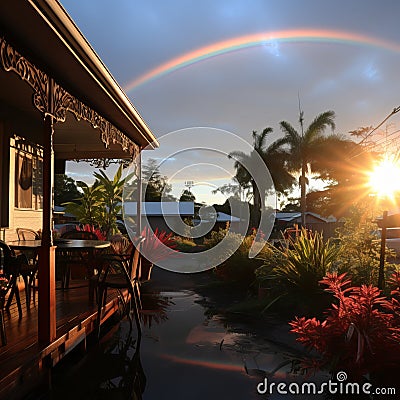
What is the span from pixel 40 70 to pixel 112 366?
2982 mm

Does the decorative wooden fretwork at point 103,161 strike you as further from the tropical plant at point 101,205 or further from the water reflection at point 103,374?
the water reflection at point 103,374

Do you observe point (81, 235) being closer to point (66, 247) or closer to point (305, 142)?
point (66, 247)

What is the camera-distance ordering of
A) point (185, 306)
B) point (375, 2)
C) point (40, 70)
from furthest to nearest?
1. point (375, 2)
2. point (185, 306)
3. point (40, 70)

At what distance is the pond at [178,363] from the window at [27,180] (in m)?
3.41

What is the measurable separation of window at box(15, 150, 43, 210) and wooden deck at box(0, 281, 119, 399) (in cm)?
259

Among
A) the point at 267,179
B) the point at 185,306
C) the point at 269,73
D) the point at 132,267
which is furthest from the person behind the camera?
the point at 267,179

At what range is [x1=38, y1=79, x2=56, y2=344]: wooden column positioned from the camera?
3447 millimetres

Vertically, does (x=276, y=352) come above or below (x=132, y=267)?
below

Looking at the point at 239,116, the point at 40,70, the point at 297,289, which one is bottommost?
the point at 297,289

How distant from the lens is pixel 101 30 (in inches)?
477

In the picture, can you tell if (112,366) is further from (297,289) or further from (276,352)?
(297,289)

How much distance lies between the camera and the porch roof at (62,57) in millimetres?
2756

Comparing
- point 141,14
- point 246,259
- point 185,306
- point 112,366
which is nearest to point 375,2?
point 141,14

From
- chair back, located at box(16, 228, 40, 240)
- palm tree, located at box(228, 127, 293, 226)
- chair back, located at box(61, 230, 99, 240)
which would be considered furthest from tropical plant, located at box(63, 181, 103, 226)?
palm tree, located at box(228, 127, 293, 226)
